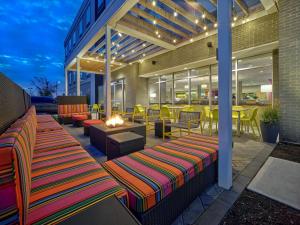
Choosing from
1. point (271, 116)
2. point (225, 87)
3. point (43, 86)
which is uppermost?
point (43, 86)

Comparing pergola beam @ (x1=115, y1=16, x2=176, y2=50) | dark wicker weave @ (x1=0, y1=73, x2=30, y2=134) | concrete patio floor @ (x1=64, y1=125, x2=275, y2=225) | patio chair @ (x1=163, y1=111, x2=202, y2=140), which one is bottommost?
concrete patio floor @ (x1=64, y1=125, x2=275, y2=225)

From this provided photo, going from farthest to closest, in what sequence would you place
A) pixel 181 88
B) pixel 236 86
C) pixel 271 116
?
pixel 181 88
pixel 236 86
pixel 271 116

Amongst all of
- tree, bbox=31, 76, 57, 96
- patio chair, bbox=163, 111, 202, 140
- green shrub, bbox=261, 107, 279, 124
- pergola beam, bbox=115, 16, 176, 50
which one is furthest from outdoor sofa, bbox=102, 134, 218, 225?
tree, bbox=31, 76, 57, 96

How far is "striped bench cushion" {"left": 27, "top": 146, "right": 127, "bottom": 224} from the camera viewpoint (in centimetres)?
81

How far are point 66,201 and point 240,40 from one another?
602cm

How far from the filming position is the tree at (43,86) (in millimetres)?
13508

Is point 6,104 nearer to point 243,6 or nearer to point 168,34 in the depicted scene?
point 243,6

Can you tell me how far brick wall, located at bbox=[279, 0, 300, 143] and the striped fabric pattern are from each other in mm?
2891

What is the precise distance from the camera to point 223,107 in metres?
1.70

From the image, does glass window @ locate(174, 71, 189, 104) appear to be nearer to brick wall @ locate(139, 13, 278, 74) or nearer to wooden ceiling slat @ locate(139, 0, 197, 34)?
brick wall @ locate(139, 13, 278, 74)

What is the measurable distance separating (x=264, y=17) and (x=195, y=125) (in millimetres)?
3888

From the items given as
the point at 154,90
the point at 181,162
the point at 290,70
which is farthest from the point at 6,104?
the point at 154,90

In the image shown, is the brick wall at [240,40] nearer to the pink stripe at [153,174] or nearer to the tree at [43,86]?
the pink stripe at [153,174]

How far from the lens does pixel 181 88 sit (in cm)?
820
